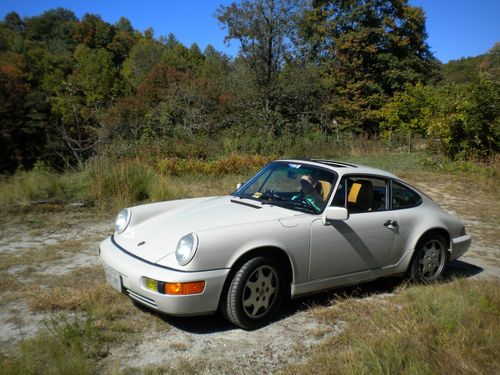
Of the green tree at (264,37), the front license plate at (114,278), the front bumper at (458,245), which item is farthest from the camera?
the green tree at (264,37)

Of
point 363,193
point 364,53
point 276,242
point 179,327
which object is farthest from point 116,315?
point 364,53

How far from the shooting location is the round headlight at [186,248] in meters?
3.55

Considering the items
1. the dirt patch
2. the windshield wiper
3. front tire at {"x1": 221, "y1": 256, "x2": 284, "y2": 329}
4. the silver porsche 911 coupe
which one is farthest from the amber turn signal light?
the windshield wiper

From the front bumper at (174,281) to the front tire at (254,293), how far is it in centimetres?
13

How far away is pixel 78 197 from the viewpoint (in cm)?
871

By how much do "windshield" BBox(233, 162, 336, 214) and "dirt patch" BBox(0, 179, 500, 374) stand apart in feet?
3.37

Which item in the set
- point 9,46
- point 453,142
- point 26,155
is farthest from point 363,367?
point 9,46

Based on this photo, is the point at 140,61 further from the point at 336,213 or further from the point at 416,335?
the point at 416,335

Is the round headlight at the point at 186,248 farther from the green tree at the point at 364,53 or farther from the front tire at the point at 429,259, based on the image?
the green tree at the point at 364,53

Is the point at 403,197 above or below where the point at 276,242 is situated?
above

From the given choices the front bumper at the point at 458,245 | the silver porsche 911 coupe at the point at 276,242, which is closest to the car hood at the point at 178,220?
the silver porsche 911 coupe at the point at 276,242

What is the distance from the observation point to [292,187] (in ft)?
15.9

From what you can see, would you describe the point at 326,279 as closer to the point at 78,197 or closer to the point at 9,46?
the point at 78,197

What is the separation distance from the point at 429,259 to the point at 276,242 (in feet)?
7.67
